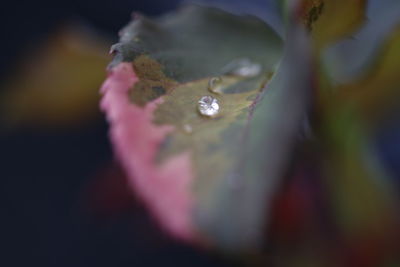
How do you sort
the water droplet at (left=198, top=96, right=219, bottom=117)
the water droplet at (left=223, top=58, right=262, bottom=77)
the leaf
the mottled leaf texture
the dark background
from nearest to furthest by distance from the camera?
the mottled leaf texture
the water droplet at (left=198, top=96, right=219, bottom=117)
the water droplet at (left=223, top=58, right=262, bottom=77)
the leaf
the dark background

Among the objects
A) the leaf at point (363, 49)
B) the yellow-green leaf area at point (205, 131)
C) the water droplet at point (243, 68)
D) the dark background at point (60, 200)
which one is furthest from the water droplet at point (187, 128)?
the dark background at point (60, 200)

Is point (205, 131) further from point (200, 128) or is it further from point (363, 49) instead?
point (363, 49)

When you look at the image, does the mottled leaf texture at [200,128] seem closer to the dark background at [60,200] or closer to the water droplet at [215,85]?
the water droplet at [215,85]

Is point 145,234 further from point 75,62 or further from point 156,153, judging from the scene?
point 156,153

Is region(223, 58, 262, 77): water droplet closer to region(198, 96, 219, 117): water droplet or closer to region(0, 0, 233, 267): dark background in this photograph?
region(198, 96, 219, 117): water droplet

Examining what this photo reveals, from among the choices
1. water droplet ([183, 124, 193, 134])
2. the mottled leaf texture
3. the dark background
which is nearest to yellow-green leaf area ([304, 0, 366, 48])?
the mottled leaf texture

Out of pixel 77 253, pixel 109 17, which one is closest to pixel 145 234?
pixel 77 253
